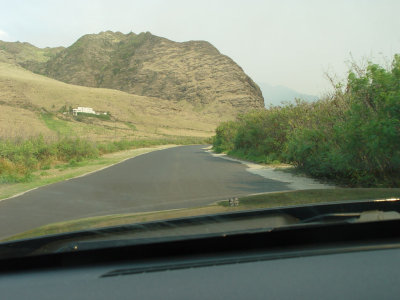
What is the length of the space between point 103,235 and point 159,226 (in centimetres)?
42

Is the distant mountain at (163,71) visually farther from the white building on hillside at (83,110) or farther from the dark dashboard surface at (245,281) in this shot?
the dark dashboard surface at (245,281)

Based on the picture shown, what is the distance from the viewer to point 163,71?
160000mm

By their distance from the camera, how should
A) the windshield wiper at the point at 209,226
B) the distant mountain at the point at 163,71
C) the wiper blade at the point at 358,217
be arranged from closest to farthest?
the windshield wiper at the point at 209,226 < the wiper blade at the point at 358,217 < the distant mountain at the point at 163,71

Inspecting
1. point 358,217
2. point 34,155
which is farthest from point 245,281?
point 34,155

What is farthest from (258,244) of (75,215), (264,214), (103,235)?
(75,215)

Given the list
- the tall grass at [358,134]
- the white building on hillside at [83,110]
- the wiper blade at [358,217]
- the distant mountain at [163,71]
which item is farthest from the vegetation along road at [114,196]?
the distant mountain at [163,71]

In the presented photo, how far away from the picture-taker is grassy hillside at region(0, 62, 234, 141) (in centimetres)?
8525

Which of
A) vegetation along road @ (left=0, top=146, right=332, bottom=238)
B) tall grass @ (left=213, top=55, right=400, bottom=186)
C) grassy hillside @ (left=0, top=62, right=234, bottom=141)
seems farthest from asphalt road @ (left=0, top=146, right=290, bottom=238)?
grassy hillside @ (left=0, top=62, right=234, bottom=141)

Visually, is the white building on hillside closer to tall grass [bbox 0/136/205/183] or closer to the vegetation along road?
tall grass [bbox 0/136/205/183]

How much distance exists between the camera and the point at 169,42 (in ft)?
582

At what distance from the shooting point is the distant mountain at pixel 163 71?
149750 mm

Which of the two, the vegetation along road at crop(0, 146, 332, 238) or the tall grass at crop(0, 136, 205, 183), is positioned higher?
the vegetation along road at crop(0, 146, 332, 238)

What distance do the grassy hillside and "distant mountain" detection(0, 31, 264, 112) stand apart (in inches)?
299

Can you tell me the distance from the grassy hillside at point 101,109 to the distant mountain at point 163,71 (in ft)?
24.9
